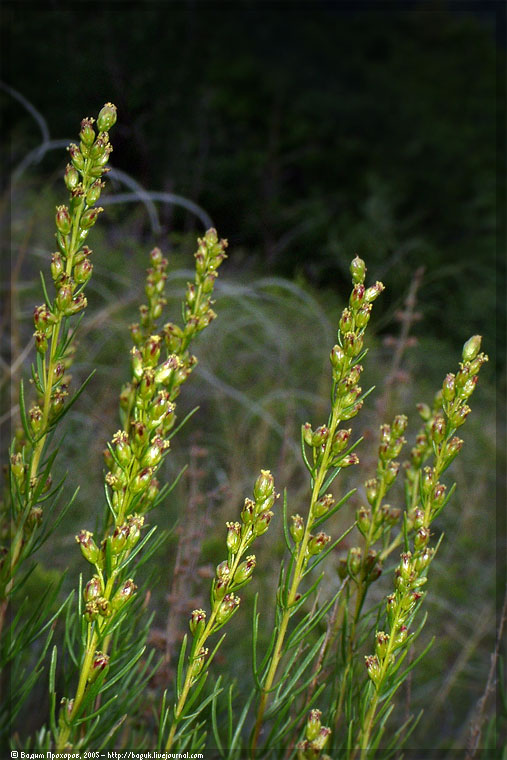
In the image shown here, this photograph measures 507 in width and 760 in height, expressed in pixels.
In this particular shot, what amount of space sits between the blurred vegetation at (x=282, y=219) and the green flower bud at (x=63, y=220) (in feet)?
0.52

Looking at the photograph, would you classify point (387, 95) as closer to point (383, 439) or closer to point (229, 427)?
point (229, 427)

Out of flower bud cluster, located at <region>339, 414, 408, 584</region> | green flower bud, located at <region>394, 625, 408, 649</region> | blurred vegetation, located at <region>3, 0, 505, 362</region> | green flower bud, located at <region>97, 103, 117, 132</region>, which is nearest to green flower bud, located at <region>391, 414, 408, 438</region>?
flower bud cluster, located at <region>339, 414, 408, 584</region>

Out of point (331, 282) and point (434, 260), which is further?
point (434, 260)

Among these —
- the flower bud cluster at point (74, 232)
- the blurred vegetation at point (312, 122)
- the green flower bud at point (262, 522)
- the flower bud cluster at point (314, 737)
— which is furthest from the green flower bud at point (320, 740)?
the blurred vegetation at point (312, 122)

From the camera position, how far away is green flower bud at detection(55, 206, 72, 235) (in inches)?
12.8

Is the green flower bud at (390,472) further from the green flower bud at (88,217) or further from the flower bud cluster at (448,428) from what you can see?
the green flower bud at (88,217)

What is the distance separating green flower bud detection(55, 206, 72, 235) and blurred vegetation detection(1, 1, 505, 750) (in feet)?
0.52

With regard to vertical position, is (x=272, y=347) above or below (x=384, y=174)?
below

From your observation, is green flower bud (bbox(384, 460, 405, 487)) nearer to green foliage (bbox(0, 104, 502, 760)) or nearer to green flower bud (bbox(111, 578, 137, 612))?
green foliage (bbox(0, 104, 502, 760))

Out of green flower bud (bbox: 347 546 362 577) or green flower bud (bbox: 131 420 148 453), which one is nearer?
green flower bud (bbox: 131 420 148 453)

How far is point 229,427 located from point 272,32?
2908 millimetres

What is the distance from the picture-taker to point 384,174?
4.07 metres

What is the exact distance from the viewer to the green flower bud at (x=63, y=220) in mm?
326

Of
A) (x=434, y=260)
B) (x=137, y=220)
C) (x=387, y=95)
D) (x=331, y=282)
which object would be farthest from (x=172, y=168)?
(x=387, y=95)
